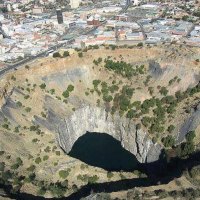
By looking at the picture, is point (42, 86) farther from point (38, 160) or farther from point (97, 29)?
point (97, 29)

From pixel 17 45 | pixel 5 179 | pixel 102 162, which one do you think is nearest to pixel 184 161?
pixel 102 162

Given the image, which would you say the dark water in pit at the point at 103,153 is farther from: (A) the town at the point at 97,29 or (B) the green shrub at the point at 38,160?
(A) the town at the point at 97,29

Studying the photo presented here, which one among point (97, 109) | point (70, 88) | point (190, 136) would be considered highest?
point (190, 136)

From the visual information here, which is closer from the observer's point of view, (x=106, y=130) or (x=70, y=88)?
(x=70, y=88)

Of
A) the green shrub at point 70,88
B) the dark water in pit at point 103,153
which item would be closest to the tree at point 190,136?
the dark water in pit at point 103,153

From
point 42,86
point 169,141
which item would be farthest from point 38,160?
point 169,141

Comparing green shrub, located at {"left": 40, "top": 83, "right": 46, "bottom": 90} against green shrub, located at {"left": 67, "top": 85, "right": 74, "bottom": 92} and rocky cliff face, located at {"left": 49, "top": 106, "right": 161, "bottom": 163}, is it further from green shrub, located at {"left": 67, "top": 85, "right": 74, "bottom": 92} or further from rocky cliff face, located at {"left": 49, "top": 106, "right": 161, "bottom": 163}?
rocky cliff face, located at {"left": 49, "top": 106, "right": 161, "bottom": 163}

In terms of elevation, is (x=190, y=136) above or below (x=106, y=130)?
above
